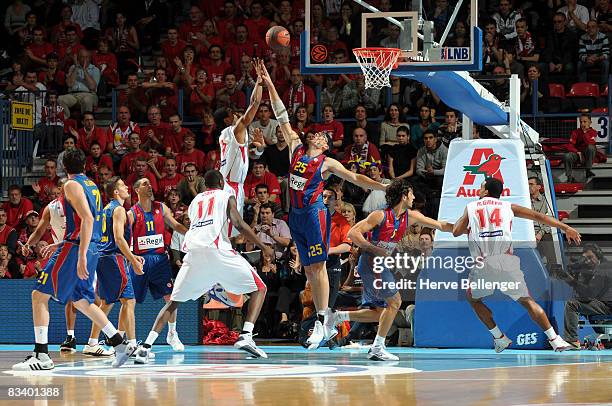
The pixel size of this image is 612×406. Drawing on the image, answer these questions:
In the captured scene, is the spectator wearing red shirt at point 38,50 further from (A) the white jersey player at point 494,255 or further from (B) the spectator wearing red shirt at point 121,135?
(A) the white jersey player at point 494,255

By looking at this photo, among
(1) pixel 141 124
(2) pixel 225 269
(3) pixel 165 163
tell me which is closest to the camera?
(2) pixel 225 269

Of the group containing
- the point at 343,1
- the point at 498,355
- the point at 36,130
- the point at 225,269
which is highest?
the point at 343,1

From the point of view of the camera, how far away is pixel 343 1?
20734 millimetres

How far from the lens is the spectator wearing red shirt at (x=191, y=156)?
61.2ft

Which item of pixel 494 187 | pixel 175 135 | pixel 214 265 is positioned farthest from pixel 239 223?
pixel 175 135

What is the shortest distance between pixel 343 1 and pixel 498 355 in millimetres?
9266

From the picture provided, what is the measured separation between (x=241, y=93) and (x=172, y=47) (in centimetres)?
234

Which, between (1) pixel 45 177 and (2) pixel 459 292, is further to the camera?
(1) pixel 45 177

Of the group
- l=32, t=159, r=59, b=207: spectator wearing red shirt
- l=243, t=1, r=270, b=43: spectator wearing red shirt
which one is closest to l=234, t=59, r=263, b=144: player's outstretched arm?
l=32, t=159, r=59, b=207: spectator wearing red shirt

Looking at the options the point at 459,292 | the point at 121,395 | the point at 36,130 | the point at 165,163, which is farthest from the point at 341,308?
the point at 36,130

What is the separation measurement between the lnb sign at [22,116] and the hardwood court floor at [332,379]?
6.97 meters

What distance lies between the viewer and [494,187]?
13.2m

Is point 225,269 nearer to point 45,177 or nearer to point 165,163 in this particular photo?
point 165,163

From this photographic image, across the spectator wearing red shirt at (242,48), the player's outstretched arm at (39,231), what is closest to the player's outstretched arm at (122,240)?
the player's outstretched arm at (39,231)
